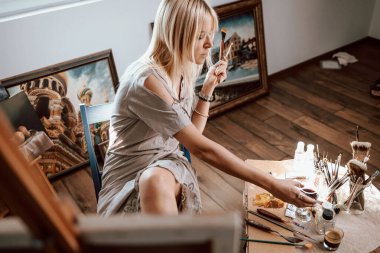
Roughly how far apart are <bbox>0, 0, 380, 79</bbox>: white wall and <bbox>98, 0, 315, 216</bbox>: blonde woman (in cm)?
80

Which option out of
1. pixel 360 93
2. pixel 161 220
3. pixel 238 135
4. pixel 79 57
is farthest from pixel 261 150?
pixel 161 220

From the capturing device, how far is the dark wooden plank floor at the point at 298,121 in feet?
6.95

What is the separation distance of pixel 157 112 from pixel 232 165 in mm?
314

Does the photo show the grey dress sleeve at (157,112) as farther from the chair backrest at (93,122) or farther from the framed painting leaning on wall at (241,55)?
the framed painting leaning on wall at (241,55)

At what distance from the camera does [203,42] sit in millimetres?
1316

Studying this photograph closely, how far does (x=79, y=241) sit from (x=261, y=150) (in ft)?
6.59

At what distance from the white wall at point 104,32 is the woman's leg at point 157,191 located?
1.11 m

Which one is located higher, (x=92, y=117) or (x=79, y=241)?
(x=79, y=241)

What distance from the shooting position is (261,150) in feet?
7.52

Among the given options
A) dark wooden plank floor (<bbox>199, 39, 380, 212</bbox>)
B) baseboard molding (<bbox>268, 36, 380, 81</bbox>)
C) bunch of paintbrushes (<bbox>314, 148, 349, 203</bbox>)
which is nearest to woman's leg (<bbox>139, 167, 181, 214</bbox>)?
bunch of paintbrushes (<bbox>314, 148, 349, 203</bbox>)

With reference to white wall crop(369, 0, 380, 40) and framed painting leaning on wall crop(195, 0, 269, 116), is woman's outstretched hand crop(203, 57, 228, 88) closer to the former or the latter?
framed painting leaning on wall crop(195, 0, 269, 116)

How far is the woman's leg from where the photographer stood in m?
1.03

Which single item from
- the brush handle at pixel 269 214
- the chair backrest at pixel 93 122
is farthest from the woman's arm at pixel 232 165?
the chair backrest at pixel 93 122

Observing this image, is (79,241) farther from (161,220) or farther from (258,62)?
(258,62)
